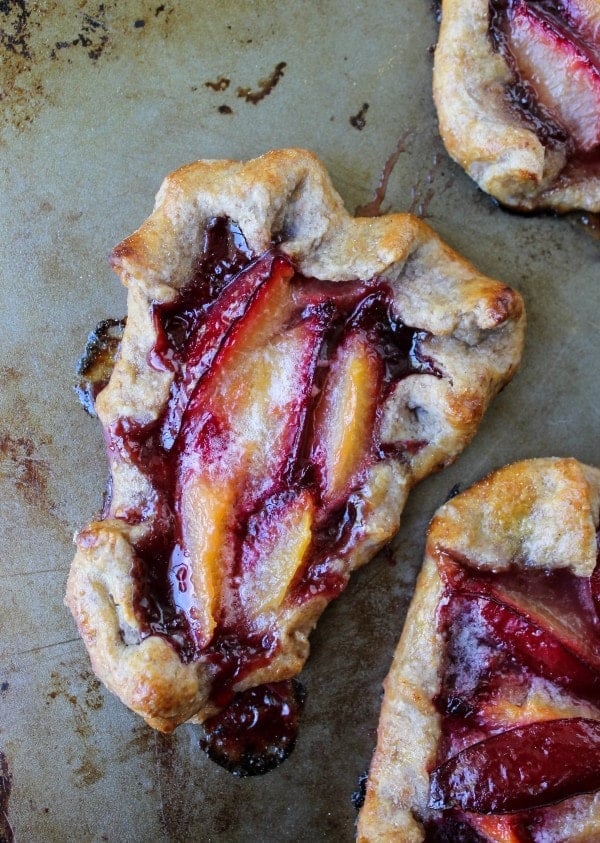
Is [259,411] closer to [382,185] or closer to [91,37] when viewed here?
[382,185]

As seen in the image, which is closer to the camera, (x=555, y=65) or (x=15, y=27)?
(x=555, y=65)

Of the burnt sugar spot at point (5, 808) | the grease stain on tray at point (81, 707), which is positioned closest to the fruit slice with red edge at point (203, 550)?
the grease stain on tray at point (81, 707)

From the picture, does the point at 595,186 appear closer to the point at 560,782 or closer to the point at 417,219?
the point at 417,219

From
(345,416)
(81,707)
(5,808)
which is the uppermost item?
(345,416)

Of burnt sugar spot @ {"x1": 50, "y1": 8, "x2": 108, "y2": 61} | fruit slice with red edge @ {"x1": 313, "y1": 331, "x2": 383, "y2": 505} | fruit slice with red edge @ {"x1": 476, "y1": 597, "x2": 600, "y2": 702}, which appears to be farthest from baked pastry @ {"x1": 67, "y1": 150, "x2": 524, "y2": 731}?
burnt sugar spot @ {"x1": 50, "y1": 8, "x2": 108, "y2": 61}

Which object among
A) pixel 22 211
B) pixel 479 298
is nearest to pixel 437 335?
pixel 479 298

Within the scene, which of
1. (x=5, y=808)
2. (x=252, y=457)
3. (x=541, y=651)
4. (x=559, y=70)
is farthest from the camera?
(x=5, y=808)

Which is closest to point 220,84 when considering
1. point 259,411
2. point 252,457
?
point 259,411
